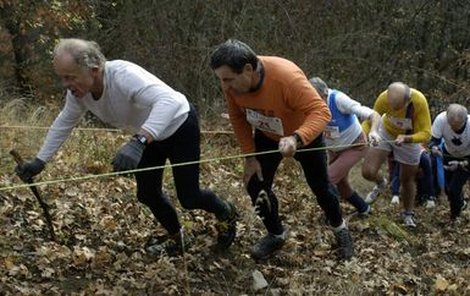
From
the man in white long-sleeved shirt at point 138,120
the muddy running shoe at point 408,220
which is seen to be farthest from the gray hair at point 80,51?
the muddy running shoe at point 408,220

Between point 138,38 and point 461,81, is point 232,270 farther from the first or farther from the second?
point 461,81

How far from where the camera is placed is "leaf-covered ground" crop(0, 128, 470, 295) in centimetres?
541

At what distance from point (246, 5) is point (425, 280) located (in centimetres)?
991

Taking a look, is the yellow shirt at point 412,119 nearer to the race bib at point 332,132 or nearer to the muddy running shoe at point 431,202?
the race bib at point 332,132

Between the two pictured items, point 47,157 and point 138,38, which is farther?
point 138,38

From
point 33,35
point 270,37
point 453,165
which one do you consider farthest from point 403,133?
point 33,35

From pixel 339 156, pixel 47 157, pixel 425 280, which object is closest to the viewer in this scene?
pixel 47 157

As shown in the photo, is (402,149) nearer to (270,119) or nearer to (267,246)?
(267,246)

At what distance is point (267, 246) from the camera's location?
6.35m

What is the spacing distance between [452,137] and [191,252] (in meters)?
4.72

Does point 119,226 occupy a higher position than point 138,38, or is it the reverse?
point 119,226

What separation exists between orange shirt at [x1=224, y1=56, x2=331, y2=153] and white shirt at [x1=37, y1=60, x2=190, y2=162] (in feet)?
1.82

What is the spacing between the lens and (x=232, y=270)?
5988mm

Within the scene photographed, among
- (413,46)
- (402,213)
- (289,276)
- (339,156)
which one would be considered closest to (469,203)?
(402,213)
